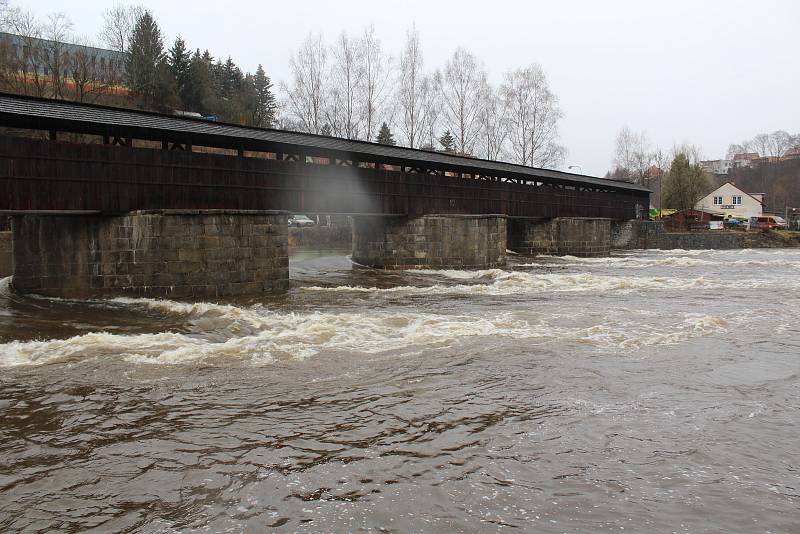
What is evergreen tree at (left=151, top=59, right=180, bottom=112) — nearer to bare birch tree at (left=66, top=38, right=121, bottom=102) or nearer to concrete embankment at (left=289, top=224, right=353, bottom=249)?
bare birch tree at (left=66, top=38, right=121, bottom=102)

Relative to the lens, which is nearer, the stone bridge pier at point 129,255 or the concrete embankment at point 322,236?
the stone bridge pier at point 129,255

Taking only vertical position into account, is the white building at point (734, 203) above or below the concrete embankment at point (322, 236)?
above

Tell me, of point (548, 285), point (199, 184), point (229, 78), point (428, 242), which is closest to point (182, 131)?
point (199, 184)

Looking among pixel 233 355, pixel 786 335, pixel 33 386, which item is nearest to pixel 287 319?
pixel 233 355

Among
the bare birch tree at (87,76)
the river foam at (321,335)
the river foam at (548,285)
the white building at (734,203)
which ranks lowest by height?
the river foam at (321,335)

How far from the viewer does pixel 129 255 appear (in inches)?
555

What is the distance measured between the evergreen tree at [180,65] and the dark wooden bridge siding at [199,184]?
28.5 meters

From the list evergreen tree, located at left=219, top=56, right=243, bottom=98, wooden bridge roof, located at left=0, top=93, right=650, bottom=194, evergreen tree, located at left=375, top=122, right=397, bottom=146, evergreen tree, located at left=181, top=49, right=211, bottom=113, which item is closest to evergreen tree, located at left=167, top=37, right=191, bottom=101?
evergreen tree, located at left=181, top=49, right=211, bottom=113

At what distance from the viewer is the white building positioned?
6756 centimetres

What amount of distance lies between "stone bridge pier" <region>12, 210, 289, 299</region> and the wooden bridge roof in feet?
7.28

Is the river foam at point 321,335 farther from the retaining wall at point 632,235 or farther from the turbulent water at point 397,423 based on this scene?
the retaining wall at point 632,235

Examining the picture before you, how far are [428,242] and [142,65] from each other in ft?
94.7

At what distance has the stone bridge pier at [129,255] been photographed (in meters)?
14.0

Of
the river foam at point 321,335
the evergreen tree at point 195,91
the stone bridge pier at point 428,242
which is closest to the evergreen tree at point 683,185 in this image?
the stone bridge pier at point 428,242
